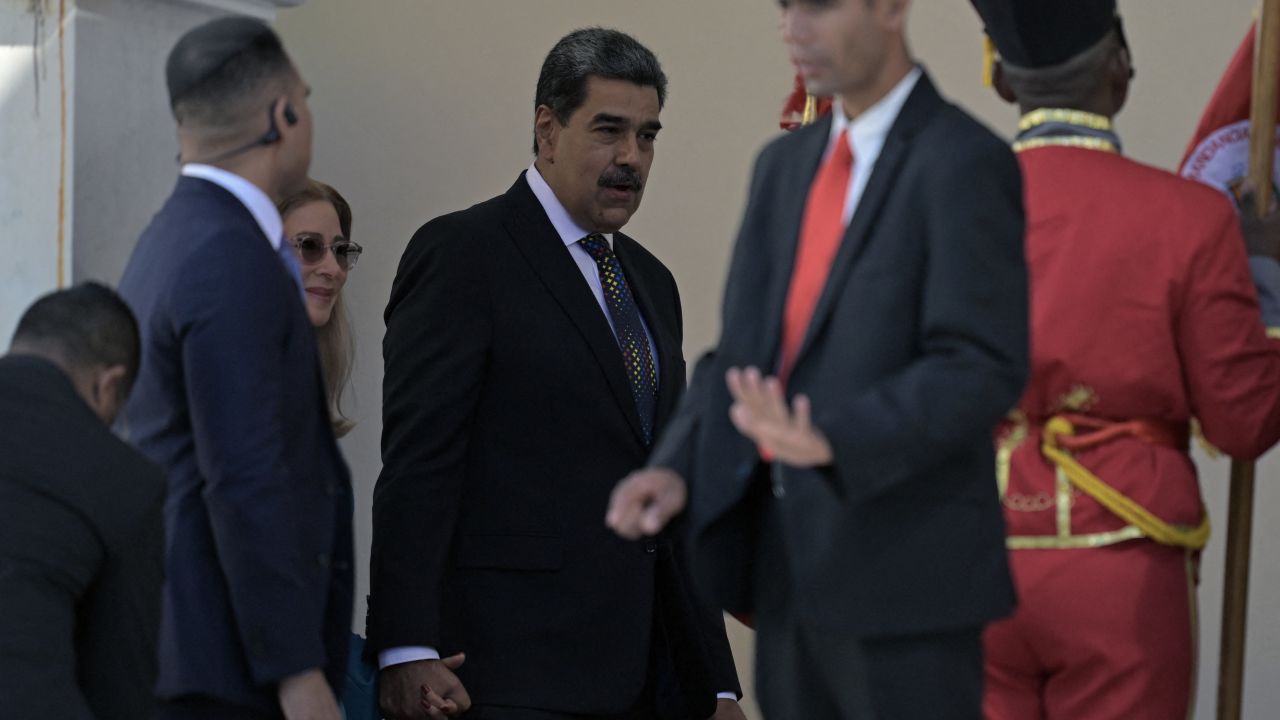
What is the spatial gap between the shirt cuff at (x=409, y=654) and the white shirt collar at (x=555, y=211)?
0.86 m

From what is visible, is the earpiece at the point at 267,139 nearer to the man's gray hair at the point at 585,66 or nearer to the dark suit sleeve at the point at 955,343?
the dark suit sleeve at the point at 955,343

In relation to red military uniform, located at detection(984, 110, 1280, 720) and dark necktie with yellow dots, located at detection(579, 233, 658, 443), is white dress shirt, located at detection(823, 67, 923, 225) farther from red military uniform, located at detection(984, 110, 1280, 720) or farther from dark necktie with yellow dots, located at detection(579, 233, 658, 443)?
dark necktie with yellow dots, located at detection(579, 233, 658, 443)

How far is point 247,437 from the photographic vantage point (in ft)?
9.00

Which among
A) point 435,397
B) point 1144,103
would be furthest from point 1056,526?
point 1144,103

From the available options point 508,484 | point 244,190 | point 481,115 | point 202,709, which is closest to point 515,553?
point 508,484

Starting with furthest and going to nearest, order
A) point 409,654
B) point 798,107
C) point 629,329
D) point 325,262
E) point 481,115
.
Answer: point 481,115 → point 325,262 → point 798,107 → point 629,329 → point 409,654

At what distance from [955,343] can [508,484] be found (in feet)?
5.26

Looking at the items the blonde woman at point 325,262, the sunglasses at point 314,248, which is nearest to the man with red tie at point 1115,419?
the blonde woman at point 325,262

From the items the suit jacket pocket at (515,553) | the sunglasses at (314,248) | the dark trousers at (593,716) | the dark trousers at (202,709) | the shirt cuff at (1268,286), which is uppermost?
the shirt cuff at (1268,286)

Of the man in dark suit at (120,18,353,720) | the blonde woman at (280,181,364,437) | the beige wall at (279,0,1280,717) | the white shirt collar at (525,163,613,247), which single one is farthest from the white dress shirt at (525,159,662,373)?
the beige wall at (279,0,1280,717)

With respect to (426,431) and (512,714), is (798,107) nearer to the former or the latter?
(426,431)

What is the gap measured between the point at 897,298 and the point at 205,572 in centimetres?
111

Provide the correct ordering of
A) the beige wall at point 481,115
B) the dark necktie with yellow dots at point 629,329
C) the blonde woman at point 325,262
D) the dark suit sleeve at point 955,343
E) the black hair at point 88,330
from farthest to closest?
the beige wall at point 481,115
the blonde woman at point 325,262
the dark necktie with yellow dots at point 629,329
the black hair at point 88,330
the dark suit sleeve at point 955,343

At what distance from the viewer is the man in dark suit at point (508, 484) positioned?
3.67 meters
